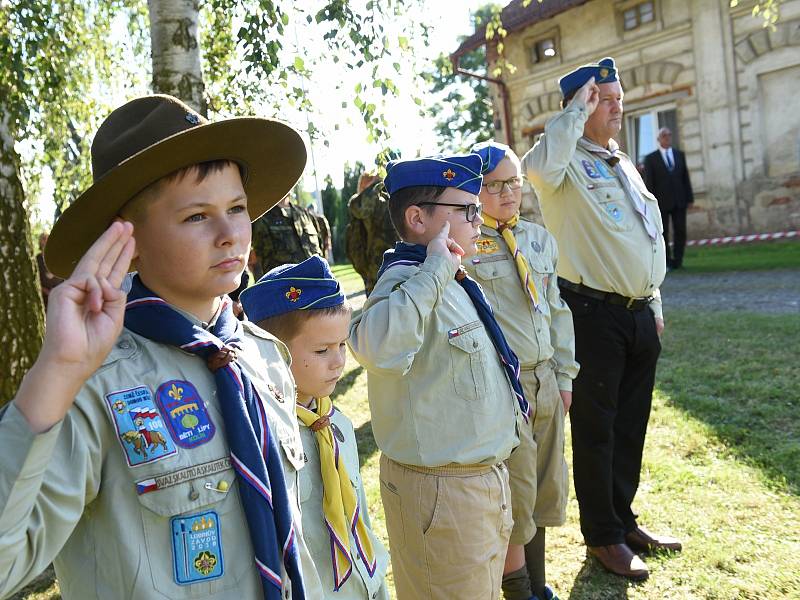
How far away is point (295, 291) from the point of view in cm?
211

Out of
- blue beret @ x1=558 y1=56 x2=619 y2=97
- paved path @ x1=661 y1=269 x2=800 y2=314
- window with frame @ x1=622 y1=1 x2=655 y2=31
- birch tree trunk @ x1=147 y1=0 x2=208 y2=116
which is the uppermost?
window with frame @ x1=622 y1=1 x2=655 y2=31

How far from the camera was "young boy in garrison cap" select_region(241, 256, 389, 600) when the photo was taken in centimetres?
185

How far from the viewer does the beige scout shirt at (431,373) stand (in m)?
2.30

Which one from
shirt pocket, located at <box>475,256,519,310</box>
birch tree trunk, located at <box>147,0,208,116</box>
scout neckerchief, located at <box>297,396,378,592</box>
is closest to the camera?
scout neckerchief, located at <box>297,396,378,592</box>

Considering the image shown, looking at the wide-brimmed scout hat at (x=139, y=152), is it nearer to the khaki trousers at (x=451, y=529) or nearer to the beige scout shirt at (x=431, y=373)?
the beige scout shirt at (x=431, y=373)

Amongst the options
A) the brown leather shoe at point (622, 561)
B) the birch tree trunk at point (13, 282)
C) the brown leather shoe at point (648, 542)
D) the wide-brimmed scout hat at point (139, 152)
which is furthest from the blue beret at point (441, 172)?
the birch tree trunk at point (13, 282)

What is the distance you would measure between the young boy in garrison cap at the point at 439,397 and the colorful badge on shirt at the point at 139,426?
1048 mm

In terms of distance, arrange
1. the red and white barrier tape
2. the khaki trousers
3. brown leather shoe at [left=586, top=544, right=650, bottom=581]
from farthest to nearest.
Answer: the red and white barrier tape < brown leather shoe at [left=586, top=544, right=650, bottom=581] < the khaki trousers

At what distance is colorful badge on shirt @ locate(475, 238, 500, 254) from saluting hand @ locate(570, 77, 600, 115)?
896 mm

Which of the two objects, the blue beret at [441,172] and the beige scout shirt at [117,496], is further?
the blue beret at [441,172]

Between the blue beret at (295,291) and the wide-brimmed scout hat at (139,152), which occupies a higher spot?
the wide-brimmed scout hat at (139,152)

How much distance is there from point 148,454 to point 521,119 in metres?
17.9

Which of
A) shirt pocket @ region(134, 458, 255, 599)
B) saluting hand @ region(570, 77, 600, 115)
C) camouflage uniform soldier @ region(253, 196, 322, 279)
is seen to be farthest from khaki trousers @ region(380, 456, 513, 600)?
camouflage uniform soldier @ region(253, 196, 322, 279)

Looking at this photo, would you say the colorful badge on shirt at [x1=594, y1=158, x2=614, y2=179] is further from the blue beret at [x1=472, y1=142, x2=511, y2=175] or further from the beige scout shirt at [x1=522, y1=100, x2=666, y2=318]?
the blue beret at [x1=472, y1=142, x2=511, y2=175]
